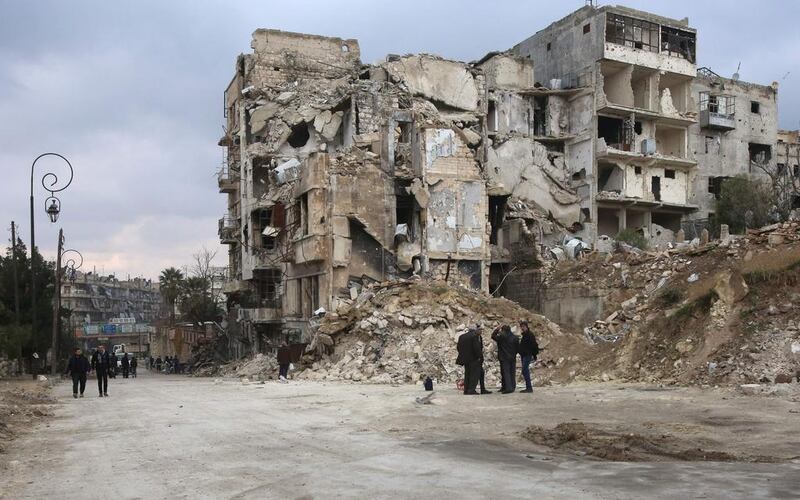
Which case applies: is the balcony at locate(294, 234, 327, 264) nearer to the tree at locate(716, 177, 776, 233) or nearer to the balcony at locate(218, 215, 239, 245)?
the balcony at locate(218, 215, 239, 245)

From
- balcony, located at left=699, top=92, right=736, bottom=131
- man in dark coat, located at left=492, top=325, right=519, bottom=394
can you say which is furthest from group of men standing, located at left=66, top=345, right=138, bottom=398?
balcony, located at left=699, top=92, right=736, bottom=131

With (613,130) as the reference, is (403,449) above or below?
below

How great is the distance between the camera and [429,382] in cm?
1841

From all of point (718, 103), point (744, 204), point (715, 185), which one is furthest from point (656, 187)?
point (718, 103)

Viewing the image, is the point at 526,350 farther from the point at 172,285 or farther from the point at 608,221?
the point at 172,285

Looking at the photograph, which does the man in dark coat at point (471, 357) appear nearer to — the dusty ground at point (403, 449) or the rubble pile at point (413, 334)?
the dusty ground at point (403, 449)

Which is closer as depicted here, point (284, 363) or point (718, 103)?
point (284, 363)

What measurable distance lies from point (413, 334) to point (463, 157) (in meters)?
13.5

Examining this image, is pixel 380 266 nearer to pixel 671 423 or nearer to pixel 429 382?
pixel 429 382

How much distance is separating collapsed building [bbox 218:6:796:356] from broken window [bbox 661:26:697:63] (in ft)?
0.36

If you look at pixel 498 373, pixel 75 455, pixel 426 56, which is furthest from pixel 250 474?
pixel 426 56

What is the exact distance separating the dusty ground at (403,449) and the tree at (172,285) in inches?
2304

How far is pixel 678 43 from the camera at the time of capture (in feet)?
178

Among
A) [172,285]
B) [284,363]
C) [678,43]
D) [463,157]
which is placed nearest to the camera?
[284,363]
